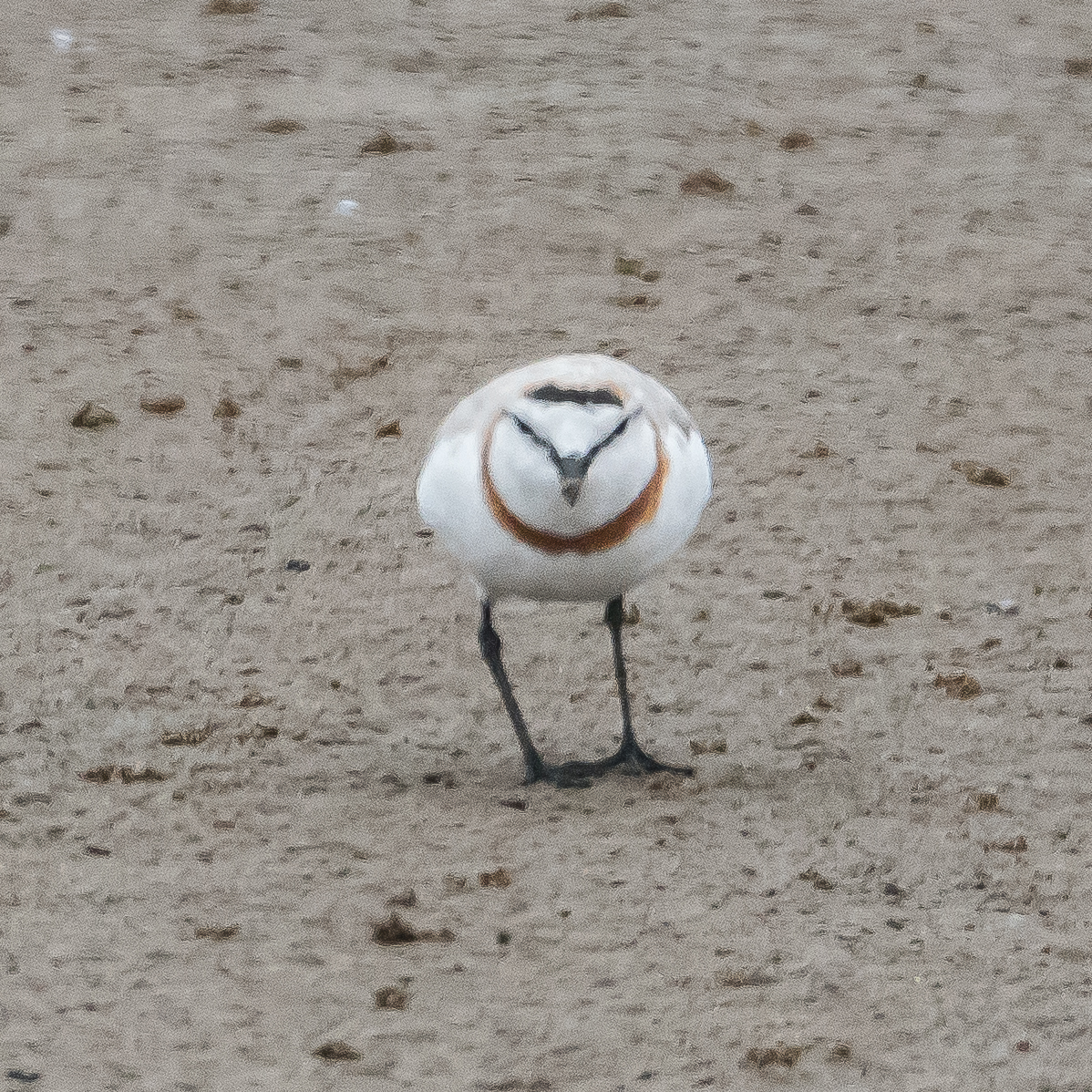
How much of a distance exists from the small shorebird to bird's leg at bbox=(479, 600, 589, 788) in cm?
25

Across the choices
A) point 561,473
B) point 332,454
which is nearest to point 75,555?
point 332,454

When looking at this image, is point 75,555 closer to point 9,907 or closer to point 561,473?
point 9,907

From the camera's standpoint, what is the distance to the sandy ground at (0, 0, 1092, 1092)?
3.65 m

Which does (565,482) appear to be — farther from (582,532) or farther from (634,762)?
(634,762)

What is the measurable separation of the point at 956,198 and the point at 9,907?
487 centimetres

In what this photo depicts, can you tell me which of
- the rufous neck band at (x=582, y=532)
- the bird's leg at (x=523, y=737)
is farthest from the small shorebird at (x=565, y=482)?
the bird's leg at (x=523, y=737)

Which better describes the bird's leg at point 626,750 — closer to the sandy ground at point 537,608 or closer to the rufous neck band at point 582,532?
the sandy ground at point 537,608

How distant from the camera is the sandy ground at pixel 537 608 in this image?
365 centimetres

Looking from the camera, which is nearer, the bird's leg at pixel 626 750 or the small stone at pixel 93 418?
the bird's leg at pixel 626 750

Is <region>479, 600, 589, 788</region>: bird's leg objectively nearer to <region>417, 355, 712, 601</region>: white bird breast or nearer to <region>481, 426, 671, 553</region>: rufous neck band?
<region>417, 355, 712, 601</region>: white bird breast

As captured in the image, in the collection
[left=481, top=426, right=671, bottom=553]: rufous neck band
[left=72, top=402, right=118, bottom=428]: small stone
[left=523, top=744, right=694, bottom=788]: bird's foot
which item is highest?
[left=481, top=426, right=671, bottom=553]: rufous neck band

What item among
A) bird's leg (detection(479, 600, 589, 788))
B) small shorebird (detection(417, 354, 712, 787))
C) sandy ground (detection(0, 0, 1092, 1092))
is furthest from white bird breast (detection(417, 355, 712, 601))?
sandy ground (detection(0, 0, 1092, 1092))

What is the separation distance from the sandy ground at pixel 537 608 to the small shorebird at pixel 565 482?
65 cm

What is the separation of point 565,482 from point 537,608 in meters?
1.90
